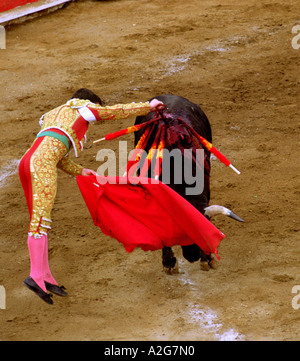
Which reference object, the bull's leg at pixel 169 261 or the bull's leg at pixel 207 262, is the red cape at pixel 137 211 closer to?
the bull's leg at pixel 169 261

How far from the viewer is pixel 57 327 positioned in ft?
14.6

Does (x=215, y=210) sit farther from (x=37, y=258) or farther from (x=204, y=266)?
(x=37, y=258)

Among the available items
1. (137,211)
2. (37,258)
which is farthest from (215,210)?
(37,258)

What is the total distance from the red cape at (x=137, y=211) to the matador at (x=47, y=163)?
28cm

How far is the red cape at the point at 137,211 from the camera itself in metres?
4.43

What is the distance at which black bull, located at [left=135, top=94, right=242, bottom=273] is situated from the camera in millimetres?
4598

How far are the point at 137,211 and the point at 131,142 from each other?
2.27 meters

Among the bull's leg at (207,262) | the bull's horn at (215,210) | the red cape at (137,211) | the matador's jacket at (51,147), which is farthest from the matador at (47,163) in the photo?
the bull's leg at (207,262)

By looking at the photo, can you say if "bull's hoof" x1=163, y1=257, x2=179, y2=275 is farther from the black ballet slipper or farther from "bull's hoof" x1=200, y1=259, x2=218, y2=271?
the black ballet slipper

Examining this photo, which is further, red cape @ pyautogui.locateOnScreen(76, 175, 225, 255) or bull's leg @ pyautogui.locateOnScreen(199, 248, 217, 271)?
bull's leg @ pyautogui.locateOnScreen(199, 248, 217, 271)

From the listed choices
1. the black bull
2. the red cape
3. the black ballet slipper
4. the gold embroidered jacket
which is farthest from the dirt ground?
the gold embroidered jacket

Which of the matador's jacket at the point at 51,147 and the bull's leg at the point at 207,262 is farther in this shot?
the bull's leg at the point at 207,262

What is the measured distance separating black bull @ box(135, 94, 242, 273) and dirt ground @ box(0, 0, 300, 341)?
15cm

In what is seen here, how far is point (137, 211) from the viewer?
450 cm
